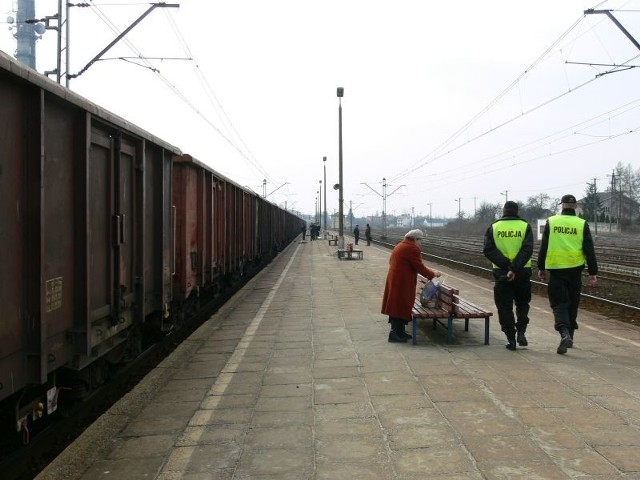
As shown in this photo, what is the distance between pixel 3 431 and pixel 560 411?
4.01 meters

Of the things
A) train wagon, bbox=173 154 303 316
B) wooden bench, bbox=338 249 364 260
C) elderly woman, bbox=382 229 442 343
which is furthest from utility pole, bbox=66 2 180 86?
wooden bench, bbox=338 249 364 260

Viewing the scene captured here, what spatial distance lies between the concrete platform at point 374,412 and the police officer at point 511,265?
370mm

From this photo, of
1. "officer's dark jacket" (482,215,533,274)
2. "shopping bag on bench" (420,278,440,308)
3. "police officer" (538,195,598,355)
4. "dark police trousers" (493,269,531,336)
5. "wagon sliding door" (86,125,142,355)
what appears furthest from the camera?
"shopping bag on bench" (420,278,440,308)

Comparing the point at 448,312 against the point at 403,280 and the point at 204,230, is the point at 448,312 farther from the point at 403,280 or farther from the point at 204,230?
the point at 204,230

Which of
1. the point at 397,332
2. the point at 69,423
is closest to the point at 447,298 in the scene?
the point at 397,332

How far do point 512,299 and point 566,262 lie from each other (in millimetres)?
742

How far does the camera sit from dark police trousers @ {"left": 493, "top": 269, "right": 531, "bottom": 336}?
643 centimetres

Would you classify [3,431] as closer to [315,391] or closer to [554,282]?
[315,391]

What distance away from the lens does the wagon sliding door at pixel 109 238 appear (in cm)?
421

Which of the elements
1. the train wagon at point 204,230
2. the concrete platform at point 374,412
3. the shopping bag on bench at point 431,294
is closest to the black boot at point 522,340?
the concrete platform at point 374,412

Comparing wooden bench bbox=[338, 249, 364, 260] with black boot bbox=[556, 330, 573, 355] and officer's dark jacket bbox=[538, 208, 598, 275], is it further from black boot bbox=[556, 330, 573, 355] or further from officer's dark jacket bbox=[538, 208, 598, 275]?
black boot bbox=[556, 330, 573, 355]

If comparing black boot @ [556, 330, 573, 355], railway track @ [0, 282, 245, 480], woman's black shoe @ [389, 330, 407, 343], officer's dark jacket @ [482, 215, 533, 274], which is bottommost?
railway track @ [0, 282, 245, 480]

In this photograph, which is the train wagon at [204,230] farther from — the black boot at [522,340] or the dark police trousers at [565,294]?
the dark police trousers at [565,294]

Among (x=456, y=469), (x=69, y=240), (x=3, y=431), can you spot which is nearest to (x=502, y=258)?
(x=456, y=469)
